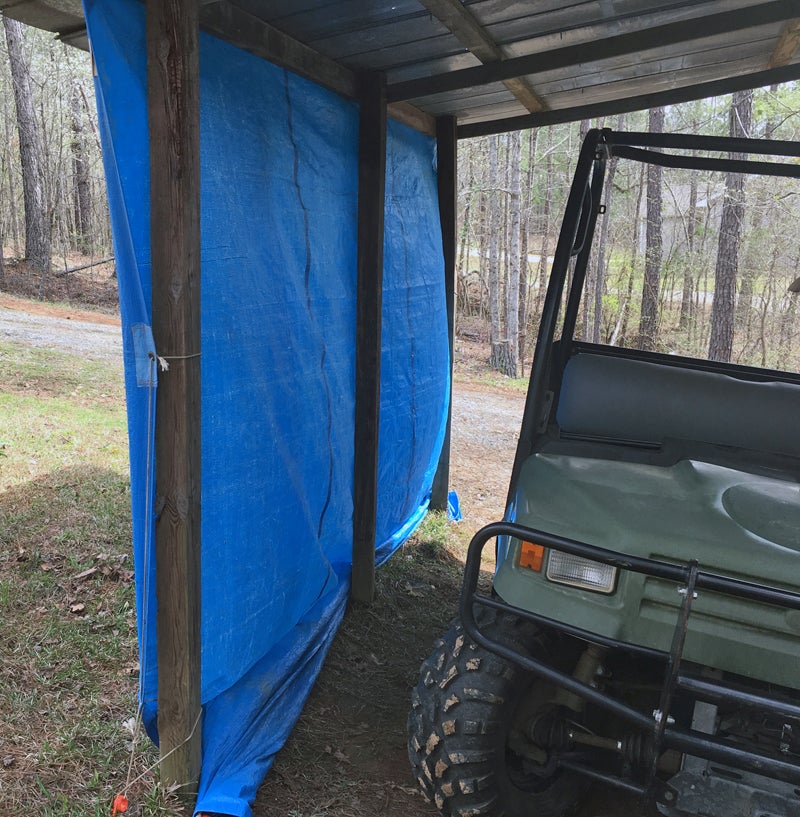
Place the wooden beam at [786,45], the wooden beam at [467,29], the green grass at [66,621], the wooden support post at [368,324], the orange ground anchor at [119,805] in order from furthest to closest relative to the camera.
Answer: the wooden support post at [368,324] → the wooden beam at [786,45] → the wooden beam at [467,29] → the green grass at [66,621] → the orange ground anchor at [119,805]

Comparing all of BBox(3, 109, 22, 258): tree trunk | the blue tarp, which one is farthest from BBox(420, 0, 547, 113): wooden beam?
BBox(3, 109, 22, 258): tree trunk

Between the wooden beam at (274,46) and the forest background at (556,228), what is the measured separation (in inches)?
374

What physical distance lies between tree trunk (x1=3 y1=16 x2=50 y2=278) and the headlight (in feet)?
54.5

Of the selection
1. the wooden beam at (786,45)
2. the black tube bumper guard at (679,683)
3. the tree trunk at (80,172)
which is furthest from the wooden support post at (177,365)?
the tree trunk at (80,172)

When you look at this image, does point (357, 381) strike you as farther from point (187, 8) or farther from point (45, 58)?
point (45, 58)

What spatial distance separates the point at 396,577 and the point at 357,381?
4.71 ft

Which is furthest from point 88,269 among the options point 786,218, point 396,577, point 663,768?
point 663,768

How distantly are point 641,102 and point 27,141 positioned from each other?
15.5 metres

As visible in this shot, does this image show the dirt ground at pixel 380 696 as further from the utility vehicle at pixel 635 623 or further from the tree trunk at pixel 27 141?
the tree trunk at pixel 27 141

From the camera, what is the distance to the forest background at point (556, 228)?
15047 mm

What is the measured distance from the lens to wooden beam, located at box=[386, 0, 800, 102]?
297 cm

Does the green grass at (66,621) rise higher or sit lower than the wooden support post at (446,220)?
lower

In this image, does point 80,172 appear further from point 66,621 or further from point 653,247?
point 66,621

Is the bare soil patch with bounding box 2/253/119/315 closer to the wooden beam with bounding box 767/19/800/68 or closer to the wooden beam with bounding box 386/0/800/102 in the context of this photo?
the wooden beam with bounding box 386/0/800/102
